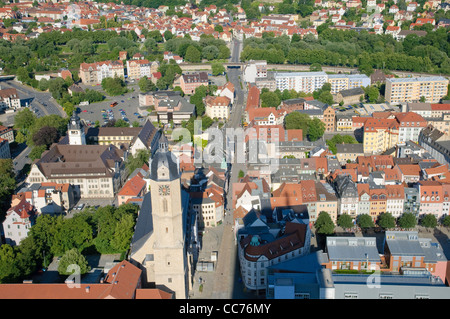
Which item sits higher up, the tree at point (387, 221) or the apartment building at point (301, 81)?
the apartment building at point (301, 81)

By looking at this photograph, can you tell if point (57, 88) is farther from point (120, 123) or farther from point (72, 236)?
point (72, 236)

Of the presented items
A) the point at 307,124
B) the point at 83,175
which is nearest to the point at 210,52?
the point at 307,124

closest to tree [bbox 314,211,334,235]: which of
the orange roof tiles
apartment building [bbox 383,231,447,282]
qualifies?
apartment building [bbox 383,231,447,282]

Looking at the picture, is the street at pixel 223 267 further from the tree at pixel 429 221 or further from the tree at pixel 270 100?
the tree at pixel 270 100

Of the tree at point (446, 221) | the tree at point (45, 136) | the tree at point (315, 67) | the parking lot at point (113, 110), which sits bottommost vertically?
the tree at point (446, 221)

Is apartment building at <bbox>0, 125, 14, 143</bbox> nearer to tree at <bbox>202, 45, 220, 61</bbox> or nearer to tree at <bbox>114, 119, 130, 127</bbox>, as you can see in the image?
tree at <bbox>114, 119, 130, 127</bbox>

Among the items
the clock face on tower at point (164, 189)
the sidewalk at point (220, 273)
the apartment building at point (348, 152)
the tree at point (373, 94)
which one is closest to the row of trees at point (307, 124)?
the apartment building at point (348, 152)
